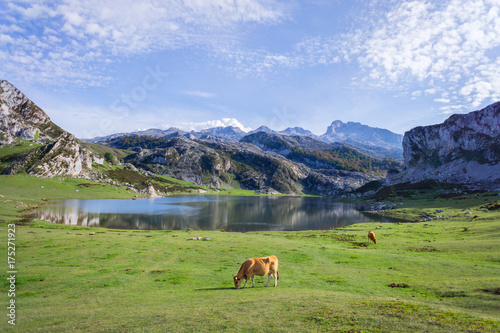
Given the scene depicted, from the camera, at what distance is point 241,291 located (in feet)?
58.1

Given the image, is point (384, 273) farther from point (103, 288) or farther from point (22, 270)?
point (22, 270)

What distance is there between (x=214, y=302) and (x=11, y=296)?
1466 centimetres

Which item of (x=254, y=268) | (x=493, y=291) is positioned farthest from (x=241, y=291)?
(x=493, y=291)

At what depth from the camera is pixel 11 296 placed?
55.4 feet

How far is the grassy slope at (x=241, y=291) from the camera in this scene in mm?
11281

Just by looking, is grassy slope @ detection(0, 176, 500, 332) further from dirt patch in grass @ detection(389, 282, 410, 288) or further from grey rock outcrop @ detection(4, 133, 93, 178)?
grey rock outcrop @ detection(4, 133, 93, 178)

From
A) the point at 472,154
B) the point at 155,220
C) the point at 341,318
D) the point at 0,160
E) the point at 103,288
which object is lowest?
the point at 155,220

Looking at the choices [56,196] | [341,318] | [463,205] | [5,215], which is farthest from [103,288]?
[56,196]

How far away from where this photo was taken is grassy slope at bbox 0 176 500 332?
37.0 ft

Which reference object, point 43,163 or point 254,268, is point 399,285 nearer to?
point 254,268

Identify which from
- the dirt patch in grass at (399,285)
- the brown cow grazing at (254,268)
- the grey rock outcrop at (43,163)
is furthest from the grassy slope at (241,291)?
the grey rock outcrop at (43,163)

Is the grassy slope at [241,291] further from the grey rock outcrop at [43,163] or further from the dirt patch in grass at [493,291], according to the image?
the grey rock outcrop at [43,163]

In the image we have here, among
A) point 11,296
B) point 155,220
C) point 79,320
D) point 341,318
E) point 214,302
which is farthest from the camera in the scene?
point 155,220

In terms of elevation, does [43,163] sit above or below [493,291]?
above
